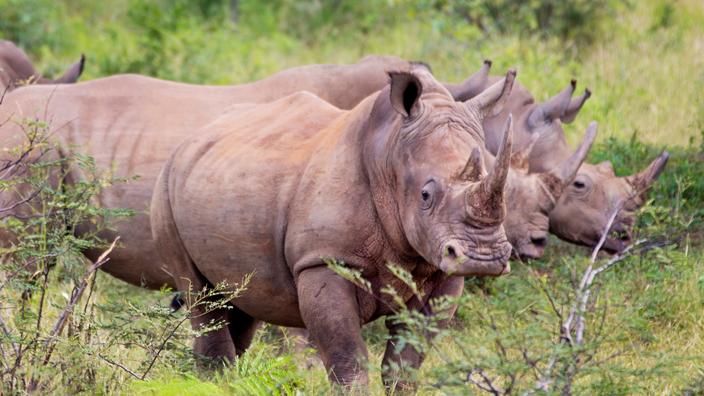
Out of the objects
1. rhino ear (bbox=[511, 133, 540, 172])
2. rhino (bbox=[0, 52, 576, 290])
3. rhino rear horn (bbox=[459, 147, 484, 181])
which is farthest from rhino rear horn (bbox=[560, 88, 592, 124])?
rhino rear horn (bbox=[459, 147, 484, 181])

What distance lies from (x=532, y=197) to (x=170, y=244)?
8.23 ft

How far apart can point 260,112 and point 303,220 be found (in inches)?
48.7

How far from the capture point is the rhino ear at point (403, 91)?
5680mm

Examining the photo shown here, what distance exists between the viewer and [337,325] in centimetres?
574

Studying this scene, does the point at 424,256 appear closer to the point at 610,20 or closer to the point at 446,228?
the point at 446,228

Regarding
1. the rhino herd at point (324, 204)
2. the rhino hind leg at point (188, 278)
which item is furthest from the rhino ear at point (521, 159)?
the rhino hind leg at point (188, 278)

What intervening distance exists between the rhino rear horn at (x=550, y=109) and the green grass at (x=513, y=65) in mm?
820

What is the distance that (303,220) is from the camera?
5.88 meters

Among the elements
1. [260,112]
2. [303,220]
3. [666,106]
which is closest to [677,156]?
[666,106]

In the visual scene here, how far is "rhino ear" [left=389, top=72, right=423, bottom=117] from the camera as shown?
18.6 feet

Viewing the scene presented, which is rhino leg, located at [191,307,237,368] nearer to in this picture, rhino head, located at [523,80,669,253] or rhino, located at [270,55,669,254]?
rhino, located at [270,55,669,254]

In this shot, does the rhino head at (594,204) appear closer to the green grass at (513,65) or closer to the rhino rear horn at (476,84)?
the green grass at (513,65)

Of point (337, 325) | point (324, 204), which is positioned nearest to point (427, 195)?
point (324, 204)

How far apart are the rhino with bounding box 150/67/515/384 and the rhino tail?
0.05ft
